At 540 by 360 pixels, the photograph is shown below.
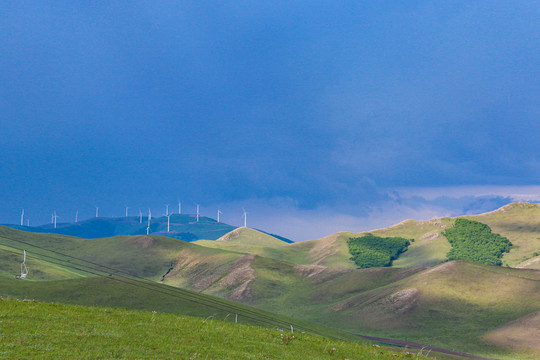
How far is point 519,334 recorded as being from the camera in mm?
93062

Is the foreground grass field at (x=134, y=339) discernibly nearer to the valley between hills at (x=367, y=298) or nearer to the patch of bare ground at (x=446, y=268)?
the valley between hills at (x=367, y=298)

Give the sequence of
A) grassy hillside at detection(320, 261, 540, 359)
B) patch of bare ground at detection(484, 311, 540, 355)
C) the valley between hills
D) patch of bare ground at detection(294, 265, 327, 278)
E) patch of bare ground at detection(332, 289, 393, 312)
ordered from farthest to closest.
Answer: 1. patch of bare ground at detection(294, 265, 327, 278)
2. patch of bare ground at detection(332, 289, 393, 312)
3. grassy hillside at detection(320, 261, 540, 359)
4. the valley between hills
5. patch of bare ground at detection(484, 311, 540, 355)

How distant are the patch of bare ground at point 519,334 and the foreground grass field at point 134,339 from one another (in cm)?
7166

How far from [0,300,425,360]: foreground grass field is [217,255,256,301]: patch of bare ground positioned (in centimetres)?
13888

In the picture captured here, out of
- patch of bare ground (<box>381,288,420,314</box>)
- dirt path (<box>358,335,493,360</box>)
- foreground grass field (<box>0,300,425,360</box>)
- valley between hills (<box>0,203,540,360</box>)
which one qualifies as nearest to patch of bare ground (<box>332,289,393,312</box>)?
valley between hills (<box>0,203,540,360</box>)

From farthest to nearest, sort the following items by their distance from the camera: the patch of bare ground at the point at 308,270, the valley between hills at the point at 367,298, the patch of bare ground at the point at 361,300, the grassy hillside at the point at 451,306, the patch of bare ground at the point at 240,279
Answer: the patch of bare ground at the point at 308,270 → the patch of bare ground at the point at 240,279 → the patch of bare ground at the point at 361,300 → the grassy hillside at the point at 451,306 → the valley between hills at the point at 367,298

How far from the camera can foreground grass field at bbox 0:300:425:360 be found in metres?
21.5

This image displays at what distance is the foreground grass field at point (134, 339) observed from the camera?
21.5 m

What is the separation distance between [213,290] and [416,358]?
152446 millimetres

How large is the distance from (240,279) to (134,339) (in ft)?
527

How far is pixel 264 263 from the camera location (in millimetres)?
197250

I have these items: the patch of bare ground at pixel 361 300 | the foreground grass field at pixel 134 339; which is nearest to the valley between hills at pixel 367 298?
the patch of bare ground at pixel 361 300

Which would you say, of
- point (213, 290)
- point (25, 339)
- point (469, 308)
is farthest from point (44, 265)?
point (25, 339)

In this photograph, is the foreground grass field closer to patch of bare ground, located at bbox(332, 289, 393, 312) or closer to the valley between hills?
the valley between hills
